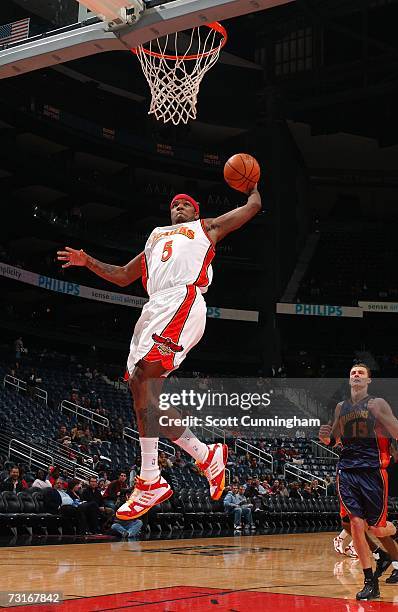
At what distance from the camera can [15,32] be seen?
4.54 meters

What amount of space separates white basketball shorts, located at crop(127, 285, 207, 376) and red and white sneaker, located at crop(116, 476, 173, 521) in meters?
0.50

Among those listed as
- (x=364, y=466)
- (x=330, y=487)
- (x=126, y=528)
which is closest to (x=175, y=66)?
(x=364, y=466)

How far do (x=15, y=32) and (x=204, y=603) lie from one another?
4467 mm

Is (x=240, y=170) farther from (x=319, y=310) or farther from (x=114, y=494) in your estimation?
(x=319, y=310)

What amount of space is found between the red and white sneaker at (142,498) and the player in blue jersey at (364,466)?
3.64m

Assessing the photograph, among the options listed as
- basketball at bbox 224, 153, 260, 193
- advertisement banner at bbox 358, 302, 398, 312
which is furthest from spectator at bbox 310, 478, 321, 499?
basketball at bbox 224, 153, 260, 193

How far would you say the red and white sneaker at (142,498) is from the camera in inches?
137

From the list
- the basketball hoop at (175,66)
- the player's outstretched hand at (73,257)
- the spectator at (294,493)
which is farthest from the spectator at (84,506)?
the player's outstretched hand at (73,257)

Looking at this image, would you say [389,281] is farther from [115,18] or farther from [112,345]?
[115,18]

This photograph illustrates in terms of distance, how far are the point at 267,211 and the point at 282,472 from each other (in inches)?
542

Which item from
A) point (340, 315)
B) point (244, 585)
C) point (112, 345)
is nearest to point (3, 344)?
point (112, 345)

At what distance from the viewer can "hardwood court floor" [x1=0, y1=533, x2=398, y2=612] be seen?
6441 millimetres

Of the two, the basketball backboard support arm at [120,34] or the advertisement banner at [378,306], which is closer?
the basketball backboard support arm at [120,34]

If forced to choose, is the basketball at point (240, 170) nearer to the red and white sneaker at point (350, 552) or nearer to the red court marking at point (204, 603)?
the red court marking at point (204, 603)
